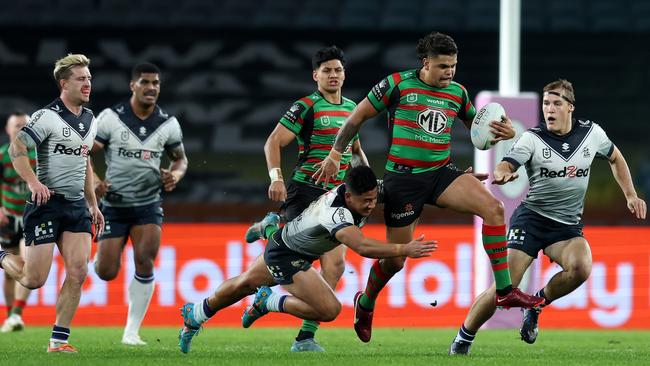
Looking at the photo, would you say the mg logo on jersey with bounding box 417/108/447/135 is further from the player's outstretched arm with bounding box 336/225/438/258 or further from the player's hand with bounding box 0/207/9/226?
the player's hand with bounding box 0/207/9/226

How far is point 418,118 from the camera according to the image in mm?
8461

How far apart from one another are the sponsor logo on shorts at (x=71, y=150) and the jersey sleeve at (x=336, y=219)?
207cm

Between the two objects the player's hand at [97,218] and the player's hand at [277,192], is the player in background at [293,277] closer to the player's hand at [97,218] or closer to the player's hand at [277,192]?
the player's hand at [277,192]

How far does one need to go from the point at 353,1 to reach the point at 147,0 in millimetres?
3756

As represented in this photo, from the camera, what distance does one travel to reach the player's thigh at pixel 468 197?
8.25 metres

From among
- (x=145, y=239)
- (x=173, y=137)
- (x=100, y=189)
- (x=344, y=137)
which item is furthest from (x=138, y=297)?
(x=344, y=137)

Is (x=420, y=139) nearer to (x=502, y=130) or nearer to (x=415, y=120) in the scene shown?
(x=415, y=120)

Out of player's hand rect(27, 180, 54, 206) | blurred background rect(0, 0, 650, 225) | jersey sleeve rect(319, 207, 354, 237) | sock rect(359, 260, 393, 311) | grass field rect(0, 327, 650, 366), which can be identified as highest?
blurred background rect(0, 0, 650, 225)

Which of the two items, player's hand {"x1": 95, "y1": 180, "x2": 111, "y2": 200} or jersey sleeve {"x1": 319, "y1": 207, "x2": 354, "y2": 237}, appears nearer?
jersey sleeve {"x1": 319, "y1": 207, "x2": 354, "y2": 237}

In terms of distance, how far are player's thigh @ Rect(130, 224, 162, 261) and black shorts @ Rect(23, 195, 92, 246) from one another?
4.27ft

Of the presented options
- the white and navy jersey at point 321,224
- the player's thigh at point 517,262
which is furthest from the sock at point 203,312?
the player's thigh at point 517,262

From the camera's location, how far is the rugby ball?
8516mm

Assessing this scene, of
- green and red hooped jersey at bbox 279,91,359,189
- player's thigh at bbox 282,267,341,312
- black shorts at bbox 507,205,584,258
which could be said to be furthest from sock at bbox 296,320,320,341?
black shorts at bbox 507,205,584,258

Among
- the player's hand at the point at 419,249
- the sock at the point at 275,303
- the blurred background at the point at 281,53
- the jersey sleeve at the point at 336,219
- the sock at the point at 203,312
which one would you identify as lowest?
the sock at the point at 203,312
